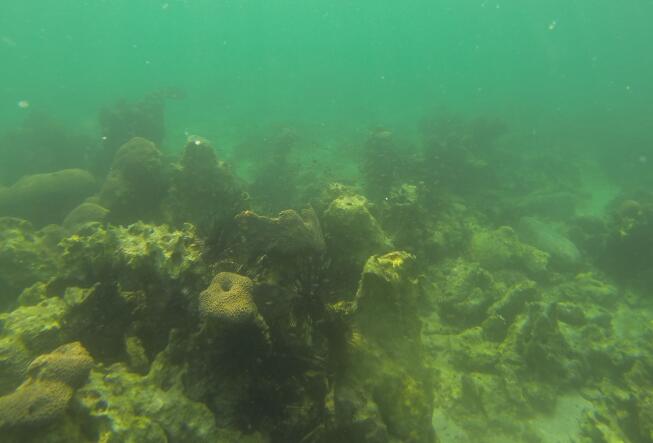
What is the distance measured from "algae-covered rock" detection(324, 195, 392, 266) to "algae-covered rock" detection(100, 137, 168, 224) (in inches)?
203

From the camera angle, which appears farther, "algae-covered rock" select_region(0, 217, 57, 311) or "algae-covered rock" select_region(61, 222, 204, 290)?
"algae-covered rock" select_region(0, 217, 57, 311)

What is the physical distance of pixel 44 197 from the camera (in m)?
11.5

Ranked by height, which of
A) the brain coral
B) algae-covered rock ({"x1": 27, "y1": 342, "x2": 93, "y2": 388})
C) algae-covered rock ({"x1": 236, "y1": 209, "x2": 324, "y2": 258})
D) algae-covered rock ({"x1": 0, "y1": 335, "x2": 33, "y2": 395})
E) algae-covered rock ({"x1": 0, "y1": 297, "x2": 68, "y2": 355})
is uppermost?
the brain coral

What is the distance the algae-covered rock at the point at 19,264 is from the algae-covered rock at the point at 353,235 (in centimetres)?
529

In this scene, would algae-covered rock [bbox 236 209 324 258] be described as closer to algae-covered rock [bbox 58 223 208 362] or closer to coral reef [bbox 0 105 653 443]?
coral reef [bbox 0 105 653 443]

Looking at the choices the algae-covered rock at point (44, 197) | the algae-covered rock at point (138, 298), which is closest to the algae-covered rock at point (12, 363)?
the algae-covered rock at point (138, 298)

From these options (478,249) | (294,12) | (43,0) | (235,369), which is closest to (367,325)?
(235,369)

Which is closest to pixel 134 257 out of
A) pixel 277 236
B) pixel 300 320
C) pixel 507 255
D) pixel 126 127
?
pixel 277 236

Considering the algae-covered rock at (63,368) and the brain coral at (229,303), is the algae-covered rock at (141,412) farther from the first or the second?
the brain coral at (229,303)

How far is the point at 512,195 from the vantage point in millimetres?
17484

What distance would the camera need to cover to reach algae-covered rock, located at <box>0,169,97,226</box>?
1138cm

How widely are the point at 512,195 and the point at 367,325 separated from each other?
51.0 feet

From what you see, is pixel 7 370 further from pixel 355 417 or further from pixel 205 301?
pixel 355 417

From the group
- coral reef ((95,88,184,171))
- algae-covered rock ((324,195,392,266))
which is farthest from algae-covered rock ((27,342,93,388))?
coral reef ((95,88,184,171))
